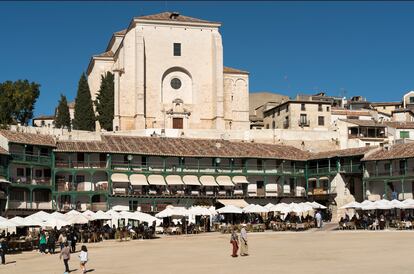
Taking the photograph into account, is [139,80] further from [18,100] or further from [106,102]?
[18,100]

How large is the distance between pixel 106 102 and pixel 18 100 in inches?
530

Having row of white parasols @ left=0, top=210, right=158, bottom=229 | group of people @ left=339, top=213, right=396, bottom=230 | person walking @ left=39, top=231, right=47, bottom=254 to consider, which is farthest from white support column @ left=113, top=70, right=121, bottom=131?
person walking @ left=39, top=231, right=47, bottom=254

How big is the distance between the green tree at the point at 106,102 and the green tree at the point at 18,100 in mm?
9838

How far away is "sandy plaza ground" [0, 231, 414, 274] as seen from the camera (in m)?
31.6

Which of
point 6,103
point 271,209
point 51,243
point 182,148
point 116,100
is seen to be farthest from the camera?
point 116,100

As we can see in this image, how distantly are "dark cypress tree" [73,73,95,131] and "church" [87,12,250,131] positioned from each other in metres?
3.14

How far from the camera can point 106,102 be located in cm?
9381

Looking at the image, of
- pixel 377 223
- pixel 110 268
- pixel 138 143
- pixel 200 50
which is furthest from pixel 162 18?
pixel 110 268

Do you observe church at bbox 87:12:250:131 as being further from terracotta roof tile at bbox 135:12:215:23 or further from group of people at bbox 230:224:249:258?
group of people at bbox 230:224:249:258

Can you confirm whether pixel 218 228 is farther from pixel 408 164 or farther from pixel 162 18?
pixel 162 18

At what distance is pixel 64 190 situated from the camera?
217 ft

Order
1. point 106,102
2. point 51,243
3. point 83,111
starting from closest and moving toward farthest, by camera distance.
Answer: point 51,243 → point 83,111 → point 106,102

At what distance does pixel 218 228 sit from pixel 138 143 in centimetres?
1428

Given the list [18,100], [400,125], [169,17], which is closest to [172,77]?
[169,17]
